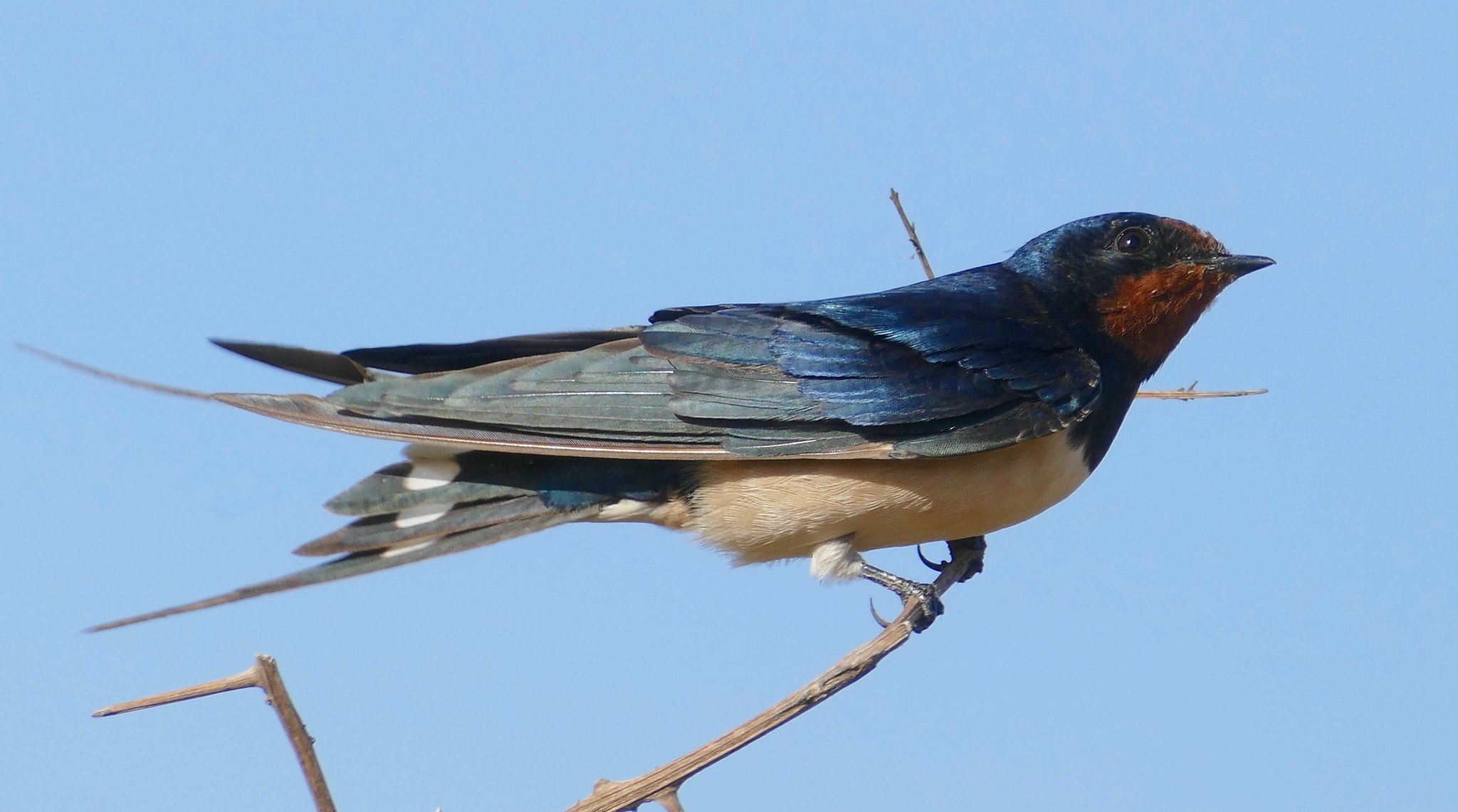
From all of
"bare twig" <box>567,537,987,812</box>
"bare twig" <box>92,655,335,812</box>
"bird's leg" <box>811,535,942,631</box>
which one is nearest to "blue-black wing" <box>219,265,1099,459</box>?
"bird's leg" <box>811,535,942,631</box>

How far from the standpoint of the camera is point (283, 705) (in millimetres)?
2570

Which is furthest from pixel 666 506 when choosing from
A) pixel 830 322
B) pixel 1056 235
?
pixel 1056 235

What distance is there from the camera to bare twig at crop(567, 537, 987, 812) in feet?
9.11

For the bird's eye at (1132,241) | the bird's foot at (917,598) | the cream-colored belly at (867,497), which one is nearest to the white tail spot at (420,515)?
the cream-colored belly at (867,497)

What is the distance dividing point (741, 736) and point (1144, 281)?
2219 mm

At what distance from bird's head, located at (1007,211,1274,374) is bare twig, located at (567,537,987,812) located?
1.24 meters

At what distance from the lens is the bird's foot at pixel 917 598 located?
3939 millimetres

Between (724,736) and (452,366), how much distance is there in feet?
5.52

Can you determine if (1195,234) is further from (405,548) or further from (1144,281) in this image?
(405,548)

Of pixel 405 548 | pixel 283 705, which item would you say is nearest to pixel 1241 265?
pixel 405 548

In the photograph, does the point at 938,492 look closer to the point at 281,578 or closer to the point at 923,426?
the point at 923,426

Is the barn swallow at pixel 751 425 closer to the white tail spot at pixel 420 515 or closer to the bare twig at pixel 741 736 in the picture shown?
the white tail spot at pixel 420 515

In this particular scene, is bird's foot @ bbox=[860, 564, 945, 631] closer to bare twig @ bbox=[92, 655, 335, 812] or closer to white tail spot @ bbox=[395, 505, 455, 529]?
white tail spot @ bbox=[395, 505, 455, 529]

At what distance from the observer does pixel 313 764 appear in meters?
2.57
